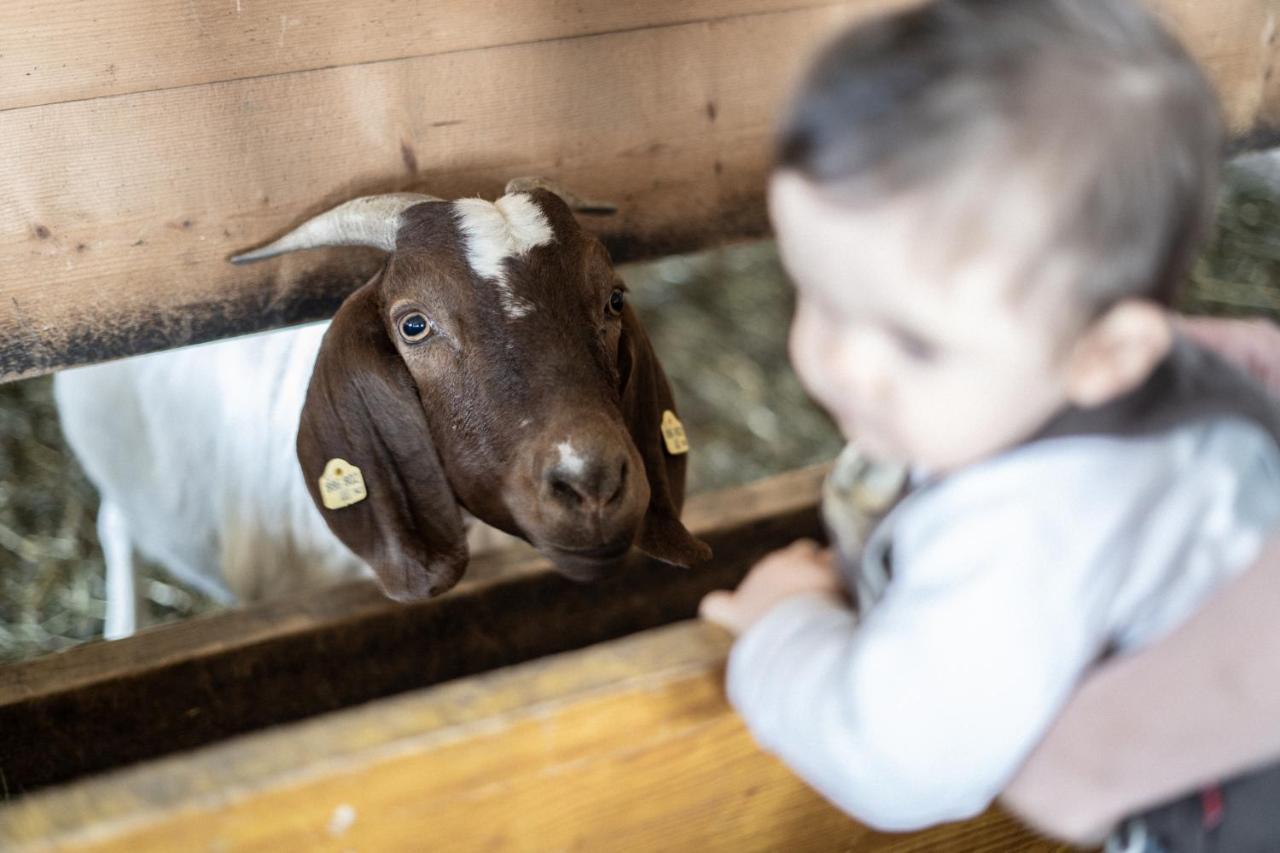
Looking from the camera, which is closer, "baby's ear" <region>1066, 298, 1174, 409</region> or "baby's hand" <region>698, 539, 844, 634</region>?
"baby's ear" <region>1066, 298, 1174, 409</region>

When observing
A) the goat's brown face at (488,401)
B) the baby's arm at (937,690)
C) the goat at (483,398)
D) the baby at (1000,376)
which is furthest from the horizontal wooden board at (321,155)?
the baby's arm at (937,690)

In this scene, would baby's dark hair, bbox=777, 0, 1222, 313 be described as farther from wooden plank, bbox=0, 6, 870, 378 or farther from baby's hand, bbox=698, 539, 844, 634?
wooden plank, bbox=0, 6, 870, 378

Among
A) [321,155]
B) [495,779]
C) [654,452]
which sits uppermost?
[321,155]

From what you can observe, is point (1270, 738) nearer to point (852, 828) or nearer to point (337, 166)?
point (852, 828)

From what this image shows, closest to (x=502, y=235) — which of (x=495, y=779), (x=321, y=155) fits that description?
(x=321, y=155)

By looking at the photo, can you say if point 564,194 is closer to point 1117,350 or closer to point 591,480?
point 591,480

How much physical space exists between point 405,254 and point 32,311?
77 cm

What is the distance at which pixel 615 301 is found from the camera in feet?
7.27

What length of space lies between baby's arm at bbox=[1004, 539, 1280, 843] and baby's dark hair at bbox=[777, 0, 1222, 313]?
37 cm

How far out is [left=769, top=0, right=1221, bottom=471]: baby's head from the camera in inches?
35.4

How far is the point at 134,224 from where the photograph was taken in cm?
218

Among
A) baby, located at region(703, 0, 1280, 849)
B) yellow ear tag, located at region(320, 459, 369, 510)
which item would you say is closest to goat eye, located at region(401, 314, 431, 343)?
yellow ear tag, located at region(320, 459, 369, 510)

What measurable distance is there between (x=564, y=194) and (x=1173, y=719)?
64.4 inches

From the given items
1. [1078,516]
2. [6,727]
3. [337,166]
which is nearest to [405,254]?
[337,166]
